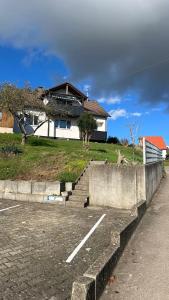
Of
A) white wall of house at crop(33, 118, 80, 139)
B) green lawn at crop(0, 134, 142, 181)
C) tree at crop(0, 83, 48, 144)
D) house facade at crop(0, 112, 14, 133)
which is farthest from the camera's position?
white wall of house at crop(33, 118, 80, 139)

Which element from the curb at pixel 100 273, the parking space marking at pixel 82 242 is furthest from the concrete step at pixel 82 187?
the curb at pixel 100 273

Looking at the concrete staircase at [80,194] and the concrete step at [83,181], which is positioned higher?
the concrete step at [83,181]

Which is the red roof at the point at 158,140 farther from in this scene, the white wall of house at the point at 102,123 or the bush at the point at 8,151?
the bush at the point at 8,151

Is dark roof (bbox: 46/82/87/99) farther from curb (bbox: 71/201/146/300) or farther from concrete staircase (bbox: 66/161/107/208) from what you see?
curb (bbox: 71/201/146/300)

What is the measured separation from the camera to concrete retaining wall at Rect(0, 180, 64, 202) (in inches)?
545

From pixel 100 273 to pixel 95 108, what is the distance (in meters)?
43.9

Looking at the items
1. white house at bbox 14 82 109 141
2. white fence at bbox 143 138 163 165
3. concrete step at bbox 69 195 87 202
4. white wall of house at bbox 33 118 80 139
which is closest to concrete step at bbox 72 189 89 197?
concrete step at bbox 69 195 87 202

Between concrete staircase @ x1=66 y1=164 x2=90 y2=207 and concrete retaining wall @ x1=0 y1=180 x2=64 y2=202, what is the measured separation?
67 centimetres

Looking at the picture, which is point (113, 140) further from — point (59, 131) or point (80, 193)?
point (80, 193)

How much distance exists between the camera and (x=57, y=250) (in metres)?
7.13

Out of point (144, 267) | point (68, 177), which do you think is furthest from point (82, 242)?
point (68, 177)

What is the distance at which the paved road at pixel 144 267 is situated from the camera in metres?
4.74

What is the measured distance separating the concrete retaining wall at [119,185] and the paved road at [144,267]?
8.48 ft

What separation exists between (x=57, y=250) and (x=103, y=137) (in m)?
38.3
